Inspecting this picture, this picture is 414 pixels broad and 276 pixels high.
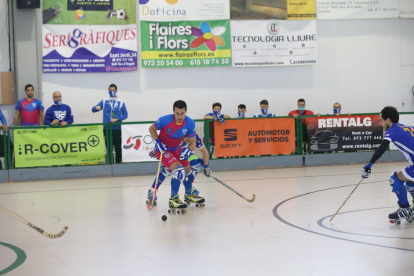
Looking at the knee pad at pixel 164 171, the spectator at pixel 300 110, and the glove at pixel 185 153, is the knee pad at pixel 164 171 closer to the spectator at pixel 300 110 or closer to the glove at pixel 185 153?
the glove at pixel 185 153

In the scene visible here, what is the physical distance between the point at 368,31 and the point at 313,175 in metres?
7.08

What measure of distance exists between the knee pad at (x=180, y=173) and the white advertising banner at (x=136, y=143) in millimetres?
5932

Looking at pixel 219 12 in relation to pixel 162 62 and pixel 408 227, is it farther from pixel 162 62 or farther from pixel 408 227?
pixel 408 227

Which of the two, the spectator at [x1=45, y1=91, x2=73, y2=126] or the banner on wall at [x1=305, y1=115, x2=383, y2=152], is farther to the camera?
the banner on wall at [x1=305, y1=115, x2=383, y2=152]

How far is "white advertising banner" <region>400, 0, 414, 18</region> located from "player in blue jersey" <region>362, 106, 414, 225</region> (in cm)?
1233

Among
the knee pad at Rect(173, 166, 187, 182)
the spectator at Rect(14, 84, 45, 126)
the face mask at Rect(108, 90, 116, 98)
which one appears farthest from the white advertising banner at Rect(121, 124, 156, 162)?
the knee pad at Rect(173, 166, 187, 182)

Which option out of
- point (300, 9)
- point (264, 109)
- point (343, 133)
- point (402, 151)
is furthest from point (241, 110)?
point (402, 151)

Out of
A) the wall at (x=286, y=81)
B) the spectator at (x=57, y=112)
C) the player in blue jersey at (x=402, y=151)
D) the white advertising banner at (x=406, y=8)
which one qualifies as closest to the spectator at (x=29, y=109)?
the spectator at (x=57, y=112)

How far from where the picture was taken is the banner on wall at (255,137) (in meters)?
15.6

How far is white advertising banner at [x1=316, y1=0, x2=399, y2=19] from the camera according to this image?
18344mm

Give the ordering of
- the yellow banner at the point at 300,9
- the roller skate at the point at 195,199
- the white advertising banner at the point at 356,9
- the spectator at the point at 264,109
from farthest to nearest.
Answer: the white advertising banner at the point at 356,9 → the yellow banner at the point at 300,9 → the spectator at the point at 264,109 → the roller skate at the point at 195,199

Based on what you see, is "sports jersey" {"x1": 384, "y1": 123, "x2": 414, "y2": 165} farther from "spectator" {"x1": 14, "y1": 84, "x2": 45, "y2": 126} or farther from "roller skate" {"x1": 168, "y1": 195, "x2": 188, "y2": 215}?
"spectator" {"x1": 14, "y1": 84, "x2": 45, "y2": 126}

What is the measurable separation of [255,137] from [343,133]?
2519mm

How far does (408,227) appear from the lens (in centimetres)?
745
